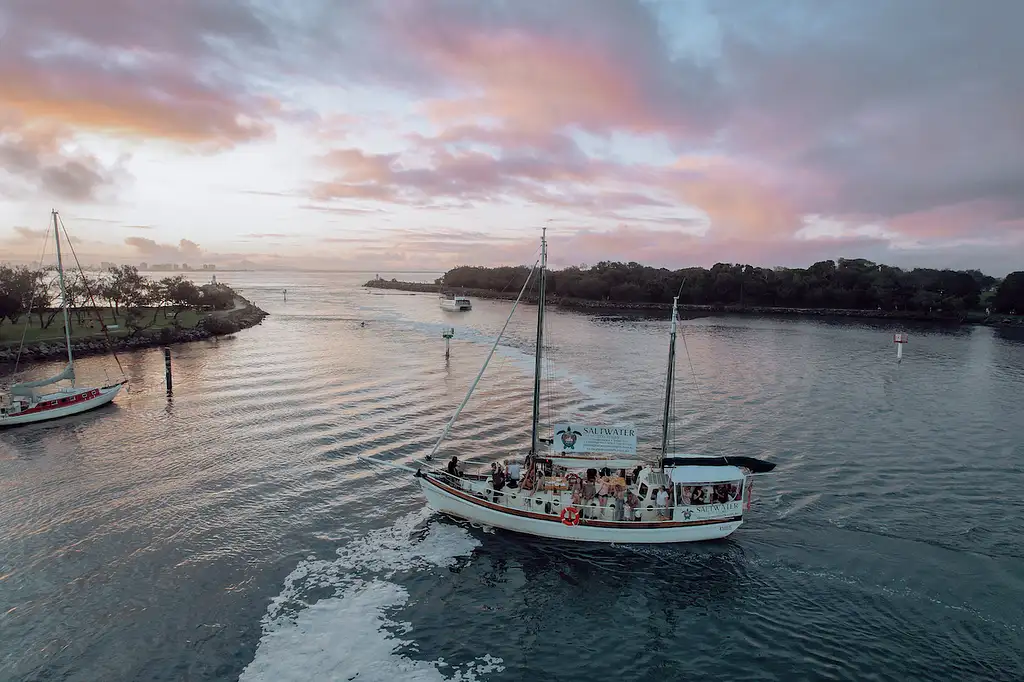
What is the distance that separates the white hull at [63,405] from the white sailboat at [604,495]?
38032mm

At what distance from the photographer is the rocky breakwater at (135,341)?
71475mm

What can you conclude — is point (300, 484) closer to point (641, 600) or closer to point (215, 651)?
point (215, 651)

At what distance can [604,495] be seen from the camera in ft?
95.9

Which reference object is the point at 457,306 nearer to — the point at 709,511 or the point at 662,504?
the point at 662,504

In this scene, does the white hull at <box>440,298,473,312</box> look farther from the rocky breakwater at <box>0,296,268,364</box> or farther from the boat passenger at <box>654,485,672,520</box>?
the boat passenger at <box>654,485,672,520</box>

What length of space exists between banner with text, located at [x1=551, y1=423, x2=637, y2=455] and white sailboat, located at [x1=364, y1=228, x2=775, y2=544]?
→ 5 cm

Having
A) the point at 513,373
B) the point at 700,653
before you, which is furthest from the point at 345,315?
the point at 700,653

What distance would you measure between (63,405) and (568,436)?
4547 cm

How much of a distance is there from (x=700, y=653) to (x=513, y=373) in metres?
48.9

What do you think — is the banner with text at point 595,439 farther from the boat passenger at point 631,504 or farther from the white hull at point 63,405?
the white hull at point 63,405

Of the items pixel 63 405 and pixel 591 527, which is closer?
pixel 591 527

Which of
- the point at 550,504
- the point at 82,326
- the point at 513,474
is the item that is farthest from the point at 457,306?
the point at 550,504

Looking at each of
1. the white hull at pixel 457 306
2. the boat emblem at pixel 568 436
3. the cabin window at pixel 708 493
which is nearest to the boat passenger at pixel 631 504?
the cabin window at pixel 708 493

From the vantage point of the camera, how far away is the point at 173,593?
930 inches
